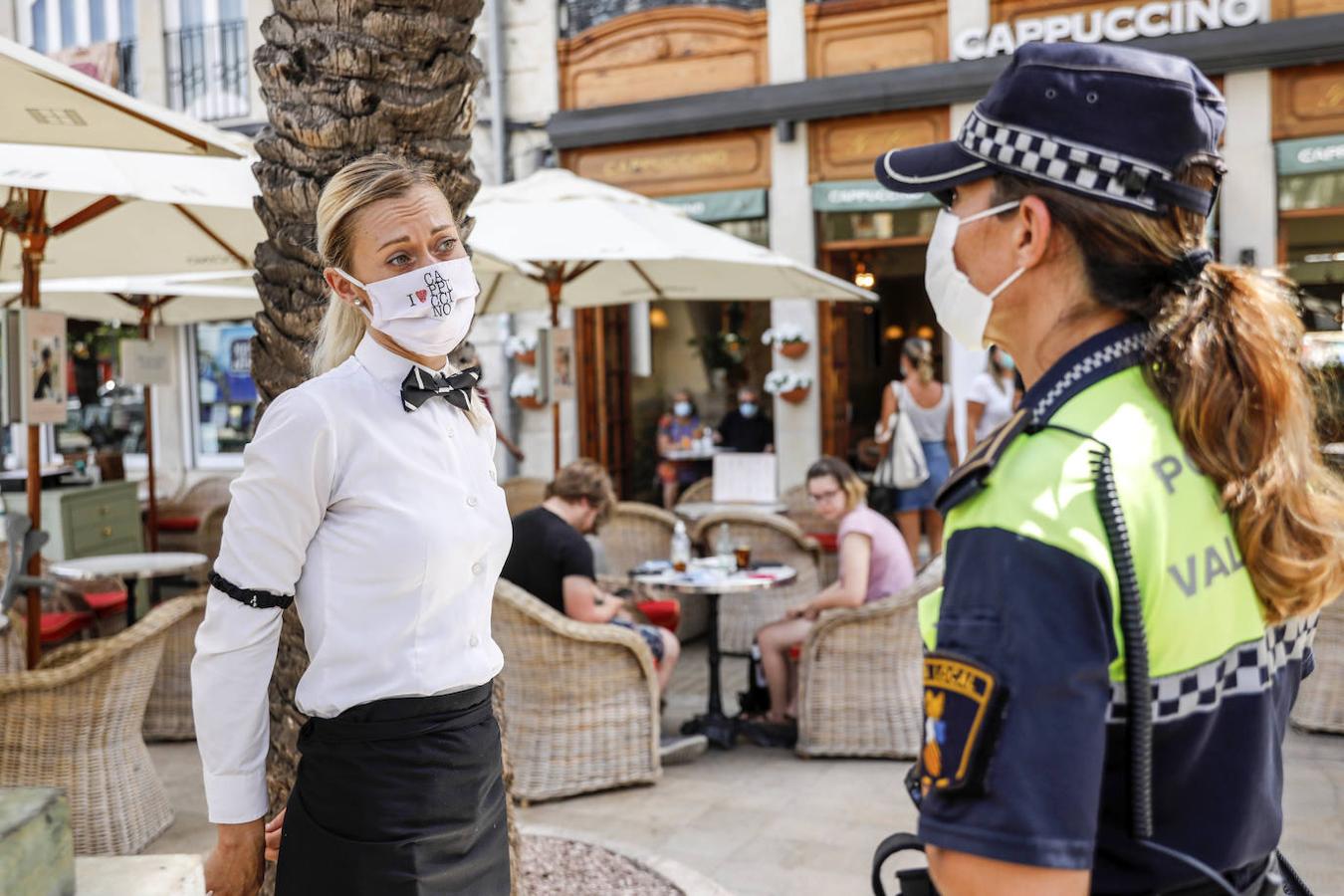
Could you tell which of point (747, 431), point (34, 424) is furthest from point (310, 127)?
point (747, 431)

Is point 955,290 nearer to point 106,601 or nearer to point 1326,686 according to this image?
point 1326,686

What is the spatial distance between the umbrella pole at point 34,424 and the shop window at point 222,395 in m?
9.62

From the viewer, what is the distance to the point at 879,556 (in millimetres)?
6035

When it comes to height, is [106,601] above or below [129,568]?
below

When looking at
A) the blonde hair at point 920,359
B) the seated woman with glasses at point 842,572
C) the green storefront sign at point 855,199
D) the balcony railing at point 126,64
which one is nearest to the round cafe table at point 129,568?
the seated woman with glasses at point 842,572

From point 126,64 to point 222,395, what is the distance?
4448mm

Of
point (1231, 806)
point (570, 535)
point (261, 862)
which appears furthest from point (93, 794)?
point (1231, 806)

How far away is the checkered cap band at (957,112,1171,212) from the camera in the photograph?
1278 millimetres

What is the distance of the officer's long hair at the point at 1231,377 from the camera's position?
1.27 meters

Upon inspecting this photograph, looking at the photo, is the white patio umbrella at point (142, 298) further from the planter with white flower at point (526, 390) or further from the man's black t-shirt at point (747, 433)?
the man's black t-shirt at point (747, 433)

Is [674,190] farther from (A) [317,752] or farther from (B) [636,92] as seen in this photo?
(A) [317,752]

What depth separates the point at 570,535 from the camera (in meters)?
5.57

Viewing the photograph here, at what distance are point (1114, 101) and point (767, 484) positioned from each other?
25.2 feet

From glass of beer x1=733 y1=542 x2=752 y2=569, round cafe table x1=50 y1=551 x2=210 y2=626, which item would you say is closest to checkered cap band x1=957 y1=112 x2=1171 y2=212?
glass of beer x1=733 y1=542 x2=752 y2=569
